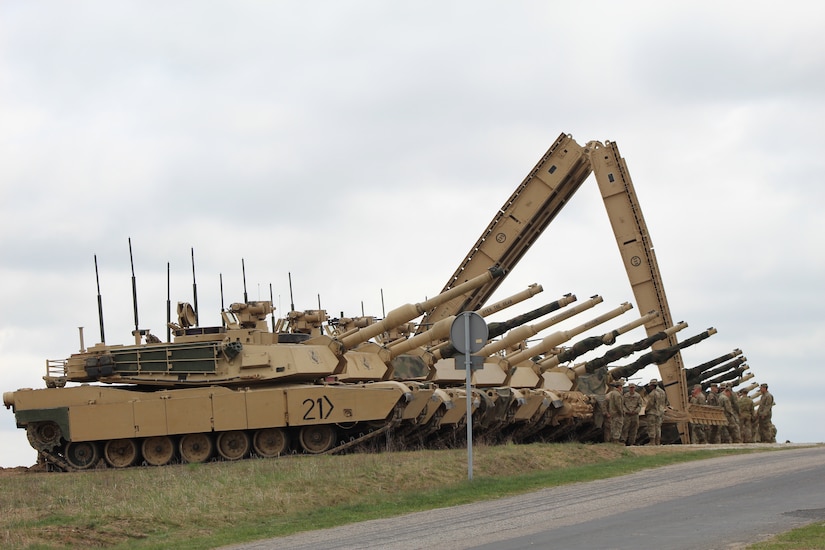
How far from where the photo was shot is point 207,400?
29281mm

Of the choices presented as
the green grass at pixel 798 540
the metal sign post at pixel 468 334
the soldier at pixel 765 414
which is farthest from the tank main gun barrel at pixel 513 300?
the green grass at pixel 798 540

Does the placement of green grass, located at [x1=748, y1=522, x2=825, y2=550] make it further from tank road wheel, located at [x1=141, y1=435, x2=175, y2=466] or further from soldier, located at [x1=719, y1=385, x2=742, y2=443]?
soldier, located at [x1=719, y1=385, x2=742, y2=443]

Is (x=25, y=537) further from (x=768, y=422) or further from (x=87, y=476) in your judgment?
(x=768, y=422)

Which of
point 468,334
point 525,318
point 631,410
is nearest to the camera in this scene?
point 468,334

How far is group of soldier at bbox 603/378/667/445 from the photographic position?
34812mm

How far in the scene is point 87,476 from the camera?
83.3 ft

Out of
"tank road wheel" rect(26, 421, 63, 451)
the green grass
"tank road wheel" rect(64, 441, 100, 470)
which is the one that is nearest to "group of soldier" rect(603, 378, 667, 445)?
"tank road wheel" rect(64, 441, 100, 470)

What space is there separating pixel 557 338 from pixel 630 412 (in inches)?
340

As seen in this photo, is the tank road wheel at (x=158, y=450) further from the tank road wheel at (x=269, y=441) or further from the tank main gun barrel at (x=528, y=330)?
the tank main gun barrel at (x=528, y=330)

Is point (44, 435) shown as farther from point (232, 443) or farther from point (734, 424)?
point (734, 424)

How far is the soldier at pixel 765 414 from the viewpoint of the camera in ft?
140

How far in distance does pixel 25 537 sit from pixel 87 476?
10158mm

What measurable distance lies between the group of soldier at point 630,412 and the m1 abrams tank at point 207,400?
5.85m

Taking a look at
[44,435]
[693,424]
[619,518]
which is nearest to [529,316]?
[693,424]
